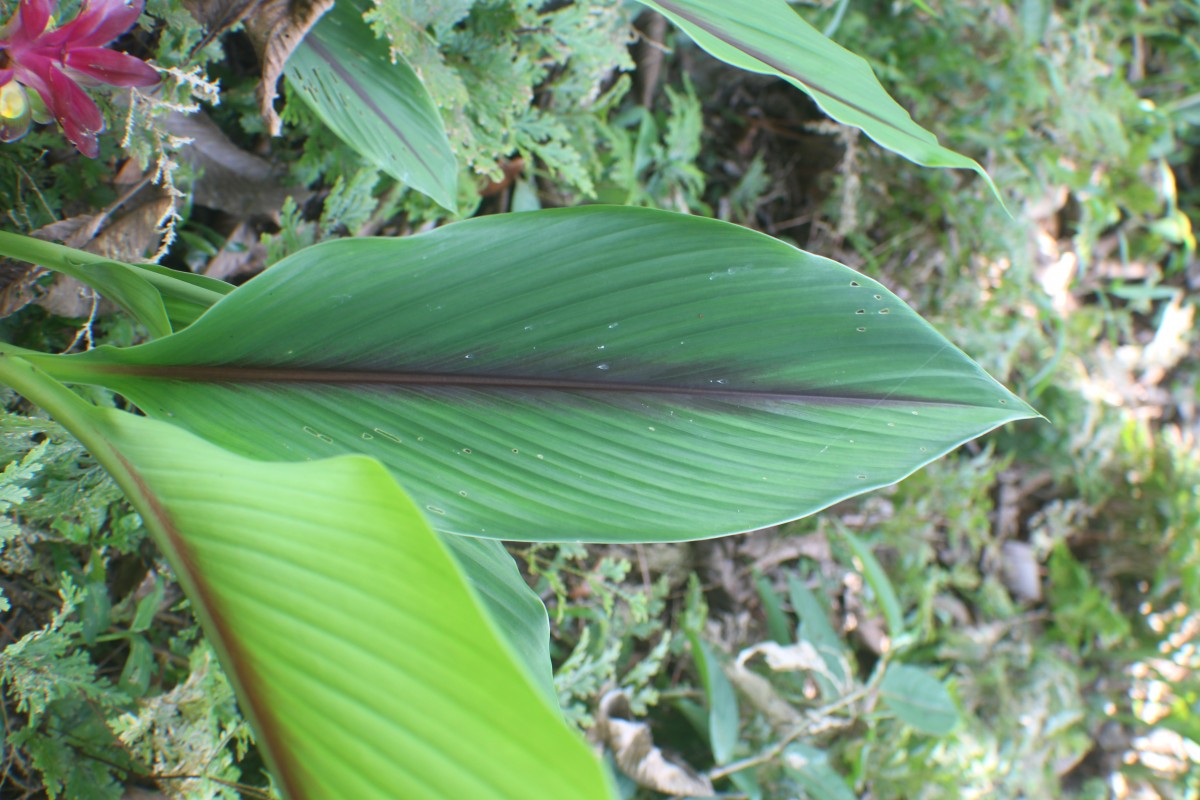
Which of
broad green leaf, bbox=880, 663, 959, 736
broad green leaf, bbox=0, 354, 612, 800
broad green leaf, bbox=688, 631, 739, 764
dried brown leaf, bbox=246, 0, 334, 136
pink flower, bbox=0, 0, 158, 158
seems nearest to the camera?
broad green leaf, bbox=0, 354, 612, 800

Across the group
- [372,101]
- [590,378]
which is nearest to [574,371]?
[590,378]

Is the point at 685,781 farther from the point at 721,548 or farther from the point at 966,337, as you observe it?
the point at 966,337

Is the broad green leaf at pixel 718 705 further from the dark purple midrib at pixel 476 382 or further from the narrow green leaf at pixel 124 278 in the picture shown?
the narrow green leaf at pixel 124 278

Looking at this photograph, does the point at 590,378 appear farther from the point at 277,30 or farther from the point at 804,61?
the point at 277,30

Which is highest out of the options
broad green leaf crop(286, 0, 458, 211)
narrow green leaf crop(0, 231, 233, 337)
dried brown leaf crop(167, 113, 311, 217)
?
broad green leaf crop(286, 0, 458, 211)

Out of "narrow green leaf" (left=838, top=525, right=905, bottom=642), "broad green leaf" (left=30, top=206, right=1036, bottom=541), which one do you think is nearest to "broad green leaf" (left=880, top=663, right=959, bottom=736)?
"narrow green leaf" (left=838, top=525, right=905, bottom=642)

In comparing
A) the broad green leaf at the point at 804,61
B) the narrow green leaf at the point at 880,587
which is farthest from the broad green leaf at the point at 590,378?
the narrow green leaf at the point at 880,587

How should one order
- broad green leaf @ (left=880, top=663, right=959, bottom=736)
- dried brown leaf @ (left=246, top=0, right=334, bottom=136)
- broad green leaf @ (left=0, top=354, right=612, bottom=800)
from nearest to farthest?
broad green leaf @ (left=0, top=354, right=612, bottom=800) → dried brown leaf @ (left=246, top=0, right=334, bottom=136) → broad green leaf @ (left=880, top=663, right=959, bottom=736)

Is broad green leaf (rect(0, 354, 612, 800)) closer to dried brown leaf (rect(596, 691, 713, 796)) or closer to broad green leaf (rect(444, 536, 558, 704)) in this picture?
broad green leaf (rect(444, 536, 558, 704))
